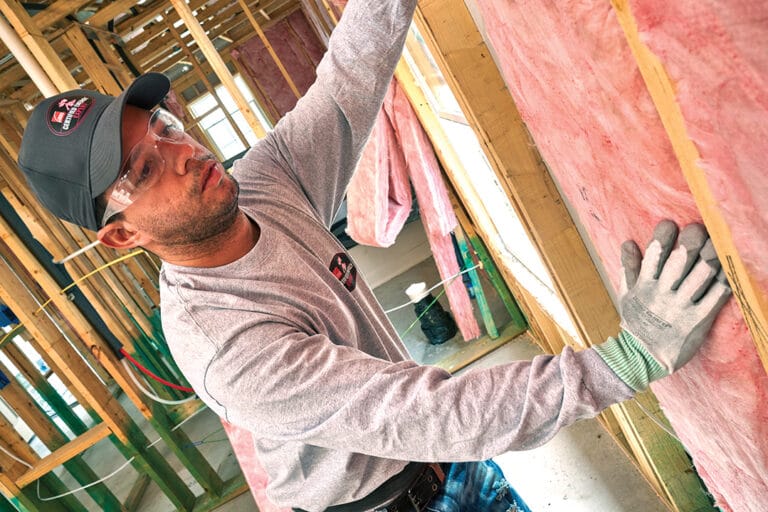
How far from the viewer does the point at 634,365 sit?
36.5 inches

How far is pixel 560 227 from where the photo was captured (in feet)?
6.48

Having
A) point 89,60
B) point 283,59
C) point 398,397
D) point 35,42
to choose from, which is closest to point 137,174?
point 398,397

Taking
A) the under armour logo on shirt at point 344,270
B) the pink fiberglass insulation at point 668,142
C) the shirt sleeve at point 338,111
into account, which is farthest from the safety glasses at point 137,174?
the pink fiberglass insulation at point 668,142

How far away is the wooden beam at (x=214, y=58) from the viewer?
268 cm

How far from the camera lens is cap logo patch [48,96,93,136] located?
1.50m

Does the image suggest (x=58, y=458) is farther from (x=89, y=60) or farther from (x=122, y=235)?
(x=122, y=235)

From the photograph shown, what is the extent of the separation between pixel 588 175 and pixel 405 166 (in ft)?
7.80

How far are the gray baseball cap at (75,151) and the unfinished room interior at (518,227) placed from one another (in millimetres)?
38

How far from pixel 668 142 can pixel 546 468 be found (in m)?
2.79

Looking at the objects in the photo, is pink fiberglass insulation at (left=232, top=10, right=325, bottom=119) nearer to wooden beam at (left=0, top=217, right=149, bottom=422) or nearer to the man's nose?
wooden beam at (left=0, top=217, right=149, bottom=422)

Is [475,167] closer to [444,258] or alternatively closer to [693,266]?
[444,258]

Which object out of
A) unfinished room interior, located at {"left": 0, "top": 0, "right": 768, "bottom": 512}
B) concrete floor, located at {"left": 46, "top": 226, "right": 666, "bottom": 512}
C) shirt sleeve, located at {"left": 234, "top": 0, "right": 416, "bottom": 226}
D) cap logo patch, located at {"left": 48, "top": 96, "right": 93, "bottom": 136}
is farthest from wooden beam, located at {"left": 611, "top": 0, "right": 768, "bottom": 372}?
concrete floor, located at {"left": 46, "top": 226, "right": 666, "bottom": 512}

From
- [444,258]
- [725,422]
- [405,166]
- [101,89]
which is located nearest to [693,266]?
[725,422]

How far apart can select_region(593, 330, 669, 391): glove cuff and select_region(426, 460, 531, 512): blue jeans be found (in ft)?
3.32
